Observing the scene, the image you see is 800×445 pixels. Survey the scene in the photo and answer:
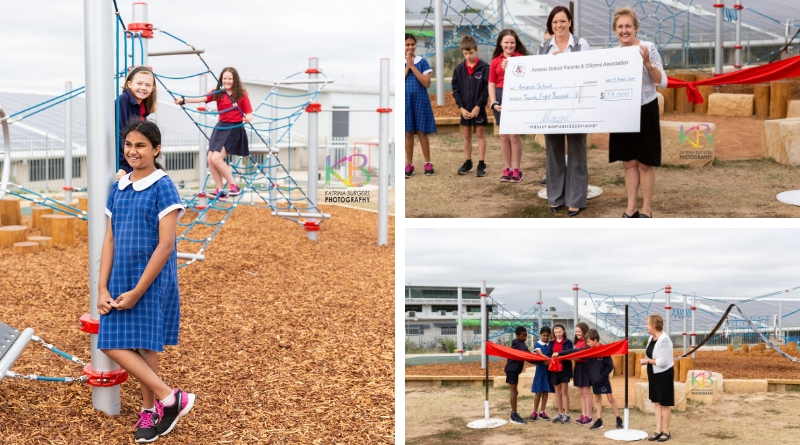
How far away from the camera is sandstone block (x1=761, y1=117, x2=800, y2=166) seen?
17.5ft

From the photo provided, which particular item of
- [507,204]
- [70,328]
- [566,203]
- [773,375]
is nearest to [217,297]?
[70,328]

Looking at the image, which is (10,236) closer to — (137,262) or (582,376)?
(137,262)

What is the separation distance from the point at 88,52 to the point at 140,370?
1.37 m

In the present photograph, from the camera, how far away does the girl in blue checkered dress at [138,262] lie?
314 centimetres

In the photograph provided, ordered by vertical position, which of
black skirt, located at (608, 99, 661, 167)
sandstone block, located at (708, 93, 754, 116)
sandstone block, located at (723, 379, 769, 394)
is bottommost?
sandstone block, located at (723, 379, 769, 394)

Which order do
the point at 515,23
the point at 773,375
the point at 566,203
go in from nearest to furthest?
1. the point at 566,203
2. the point at 773,375
3. the point at 515,23

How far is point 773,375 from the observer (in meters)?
7.00

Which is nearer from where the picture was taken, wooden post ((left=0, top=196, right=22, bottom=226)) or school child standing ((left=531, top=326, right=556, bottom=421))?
school child standing ((left=531, top=326, right=556, bottom=421))

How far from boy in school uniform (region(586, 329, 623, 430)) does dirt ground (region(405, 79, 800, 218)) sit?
105 centimetres

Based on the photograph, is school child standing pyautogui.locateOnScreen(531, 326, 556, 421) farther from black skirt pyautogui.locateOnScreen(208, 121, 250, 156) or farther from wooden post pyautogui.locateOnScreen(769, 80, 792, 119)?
black skirt pyautogui.locateOnScreen(208, 121, 250, 156)

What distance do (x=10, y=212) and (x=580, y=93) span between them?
26.2 ft

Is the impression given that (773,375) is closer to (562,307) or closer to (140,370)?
(562,307)

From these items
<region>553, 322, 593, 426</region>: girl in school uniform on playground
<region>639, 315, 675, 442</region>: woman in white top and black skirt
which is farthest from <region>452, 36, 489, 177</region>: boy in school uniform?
<region>639, 315, 675, 442</region>: woman in white top and black skirt

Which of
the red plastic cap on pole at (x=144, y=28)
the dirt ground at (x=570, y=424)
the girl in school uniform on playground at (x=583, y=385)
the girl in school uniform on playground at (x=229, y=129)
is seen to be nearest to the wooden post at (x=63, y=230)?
the girl in school uniform on playground at (x=229, y=129)
